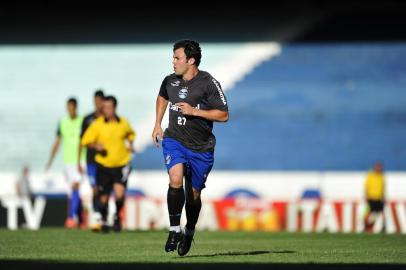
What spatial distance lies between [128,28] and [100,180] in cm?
1308

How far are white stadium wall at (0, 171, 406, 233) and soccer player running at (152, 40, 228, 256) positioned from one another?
15.0 m

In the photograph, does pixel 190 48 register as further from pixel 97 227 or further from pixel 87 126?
pixel 87 126

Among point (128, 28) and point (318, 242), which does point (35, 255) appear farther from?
point (128, 28)

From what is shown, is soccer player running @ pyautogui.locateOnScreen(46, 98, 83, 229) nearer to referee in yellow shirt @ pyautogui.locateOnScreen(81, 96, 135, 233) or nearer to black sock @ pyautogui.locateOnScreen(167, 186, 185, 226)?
referee in yellow shirt @ pyautogui.locateOnScreen(81, 96, 135, 233)

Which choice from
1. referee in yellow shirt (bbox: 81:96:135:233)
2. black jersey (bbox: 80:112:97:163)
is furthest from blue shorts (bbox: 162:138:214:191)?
black jersey (bbox: 80:112:97:163)

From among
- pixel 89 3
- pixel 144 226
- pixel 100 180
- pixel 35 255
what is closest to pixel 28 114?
pixel 89 3

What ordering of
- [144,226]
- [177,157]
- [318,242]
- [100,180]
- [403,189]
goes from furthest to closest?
1. [403,189]
2. [144,226]
3. [100,180]
4. [318,242]
5. [177,157]

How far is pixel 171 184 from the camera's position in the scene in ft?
33.3

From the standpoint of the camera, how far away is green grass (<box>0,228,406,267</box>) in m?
9.93

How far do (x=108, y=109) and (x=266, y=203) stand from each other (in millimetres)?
10199

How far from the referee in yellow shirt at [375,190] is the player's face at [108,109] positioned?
467 inches

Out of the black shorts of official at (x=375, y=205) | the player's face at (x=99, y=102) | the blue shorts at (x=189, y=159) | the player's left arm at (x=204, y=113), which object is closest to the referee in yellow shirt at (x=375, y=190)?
the black shorts of official at (x=375, y=205)
